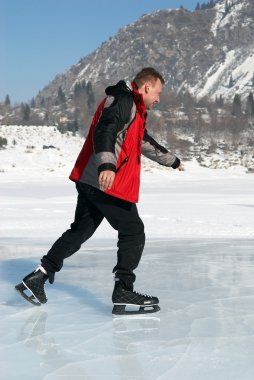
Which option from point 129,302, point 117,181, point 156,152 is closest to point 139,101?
point 117,181

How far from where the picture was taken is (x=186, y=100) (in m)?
115

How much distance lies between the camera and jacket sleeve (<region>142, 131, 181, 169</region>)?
328 centimetres

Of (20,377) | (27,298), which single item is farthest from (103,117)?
(20,377)

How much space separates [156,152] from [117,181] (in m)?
0.63

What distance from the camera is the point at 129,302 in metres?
2.96

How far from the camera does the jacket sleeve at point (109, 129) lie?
2639 mm

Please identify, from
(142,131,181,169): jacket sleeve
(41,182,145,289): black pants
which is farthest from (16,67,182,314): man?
(142,131,181,169): jacket sleeve

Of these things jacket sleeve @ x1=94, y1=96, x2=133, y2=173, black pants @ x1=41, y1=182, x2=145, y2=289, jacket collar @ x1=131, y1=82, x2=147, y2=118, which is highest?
jacket collar @ x1=131, y1=82, x2=147, y2=118

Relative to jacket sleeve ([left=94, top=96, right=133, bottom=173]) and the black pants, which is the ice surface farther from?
jacket sleeve ([left=94, top=96, right=133, bottom=173])

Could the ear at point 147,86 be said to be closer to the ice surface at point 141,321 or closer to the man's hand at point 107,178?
the man's hand at point 107,178

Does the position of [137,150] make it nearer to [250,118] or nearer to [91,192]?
[91,192]

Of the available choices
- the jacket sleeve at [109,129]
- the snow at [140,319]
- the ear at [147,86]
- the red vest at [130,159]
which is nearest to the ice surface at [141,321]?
the snow at [140,319]

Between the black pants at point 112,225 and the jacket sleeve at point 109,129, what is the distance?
11.4 inches

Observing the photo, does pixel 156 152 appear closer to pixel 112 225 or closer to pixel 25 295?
pixel 112 225
